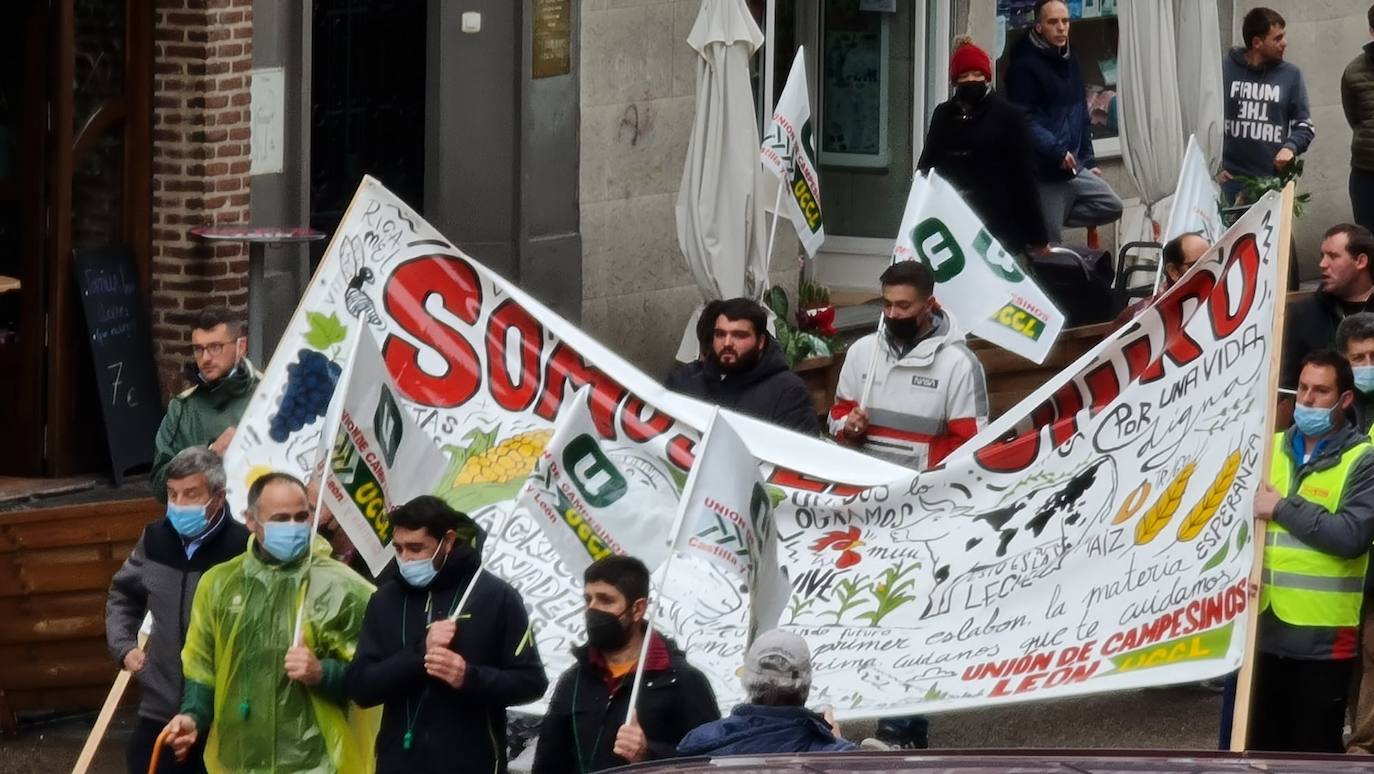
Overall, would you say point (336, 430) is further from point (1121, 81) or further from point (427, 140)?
point (1121, 81)

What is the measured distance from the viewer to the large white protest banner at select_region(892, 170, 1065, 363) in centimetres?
1206

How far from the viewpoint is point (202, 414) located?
34.6 feet

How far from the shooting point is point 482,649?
823 cm

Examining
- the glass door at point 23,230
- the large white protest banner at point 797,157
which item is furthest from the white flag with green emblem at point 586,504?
the glass door at point 23,230

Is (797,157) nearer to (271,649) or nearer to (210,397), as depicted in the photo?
(210,397)

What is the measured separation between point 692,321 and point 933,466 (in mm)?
5398

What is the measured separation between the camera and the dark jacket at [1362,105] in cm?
1756

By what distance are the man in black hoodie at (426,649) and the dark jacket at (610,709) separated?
24 cm

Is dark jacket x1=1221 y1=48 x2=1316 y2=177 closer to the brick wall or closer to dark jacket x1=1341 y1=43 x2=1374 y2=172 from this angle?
dark jacket x1=1341 y1=43 x2=1374 y2=172

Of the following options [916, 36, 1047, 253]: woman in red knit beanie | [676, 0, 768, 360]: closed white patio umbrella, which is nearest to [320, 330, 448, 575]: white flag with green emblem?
[676, 0, 768, 360]: closed white patio umbrella

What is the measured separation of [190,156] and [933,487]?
5997 mm

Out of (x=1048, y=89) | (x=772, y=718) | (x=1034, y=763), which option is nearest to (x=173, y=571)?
(x=772, y=718)

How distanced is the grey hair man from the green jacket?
360 centimetres

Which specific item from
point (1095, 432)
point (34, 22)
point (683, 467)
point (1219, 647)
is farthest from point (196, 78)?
point (1219, 647)
